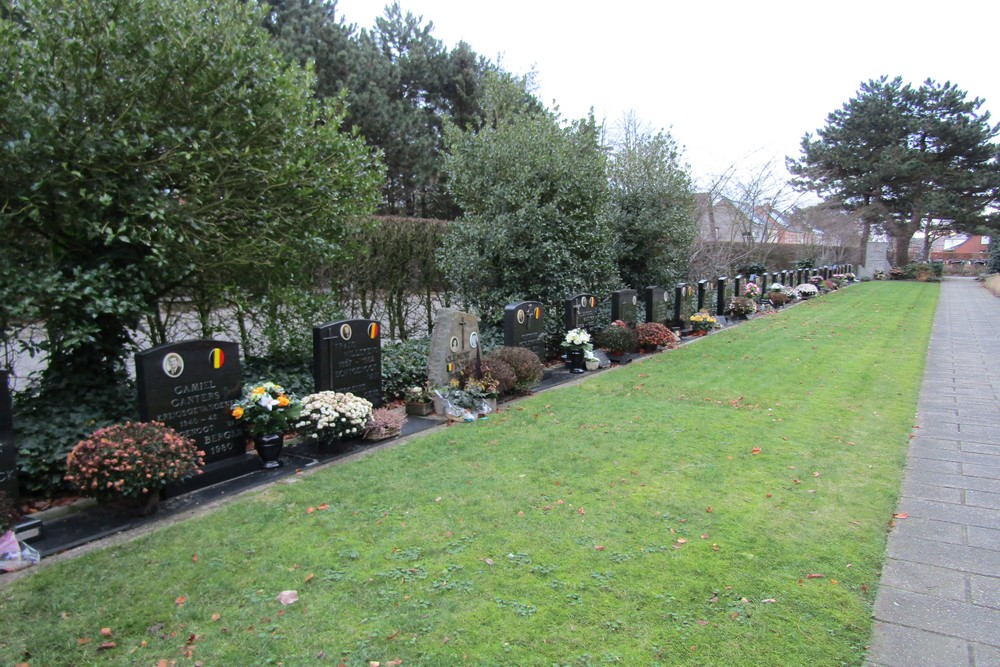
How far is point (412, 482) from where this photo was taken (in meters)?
5.08

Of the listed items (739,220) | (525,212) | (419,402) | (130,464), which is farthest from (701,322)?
(130,464)

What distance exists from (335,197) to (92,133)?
2.26m

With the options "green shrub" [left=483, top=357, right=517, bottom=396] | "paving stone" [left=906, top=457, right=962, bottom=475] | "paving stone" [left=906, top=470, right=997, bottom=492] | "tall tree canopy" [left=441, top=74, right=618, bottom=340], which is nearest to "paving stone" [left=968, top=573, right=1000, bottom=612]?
"paving stone" [left=906, top=470, right=997, bottom=492]

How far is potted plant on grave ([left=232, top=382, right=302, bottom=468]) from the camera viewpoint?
18.0 feet

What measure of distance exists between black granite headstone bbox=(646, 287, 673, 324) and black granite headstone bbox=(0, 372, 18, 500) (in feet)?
38.2

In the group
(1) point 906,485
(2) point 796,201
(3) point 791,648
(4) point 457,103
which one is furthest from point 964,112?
(3) point 791,648

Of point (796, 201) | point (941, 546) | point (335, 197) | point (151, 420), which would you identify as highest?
point (796, 201)

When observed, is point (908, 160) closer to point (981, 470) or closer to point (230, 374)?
point (981, 470)

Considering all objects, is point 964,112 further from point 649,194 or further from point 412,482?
point 412,482

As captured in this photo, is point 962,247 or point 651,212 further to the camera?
point 962,247

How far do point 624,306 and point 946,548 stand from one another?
870 cm

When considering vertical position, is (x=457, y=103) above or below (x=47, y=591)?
above

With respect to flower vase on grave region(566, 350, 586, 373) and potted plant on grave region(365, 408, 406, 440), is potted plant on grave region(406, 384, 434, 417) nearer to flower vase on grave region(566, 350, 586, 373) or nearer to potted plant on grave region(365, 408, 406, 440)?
potted plant on grave region(365, 408, 406, 440)

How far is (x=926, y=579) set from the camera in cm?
347
